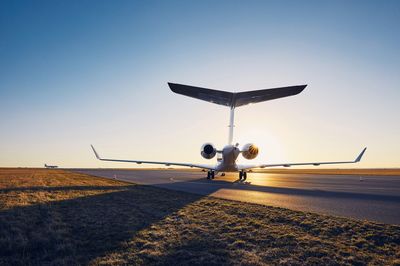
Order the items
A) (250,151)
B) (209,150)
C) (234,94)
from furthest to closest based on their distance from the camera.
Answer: (209,150), (250,151), (234,94)

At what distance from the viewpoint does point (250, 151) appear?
17.9 metres

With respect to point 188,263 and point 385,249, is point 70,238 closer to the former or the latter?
point 188,263

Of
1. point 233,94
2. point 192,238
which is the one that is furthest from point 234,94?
point 192,238

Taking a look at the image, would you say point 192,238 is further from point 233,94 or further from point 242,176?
point 242,176

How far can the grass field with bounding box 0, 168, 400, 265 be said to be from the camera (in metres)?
4.60

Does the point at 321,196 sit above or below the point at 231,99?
below

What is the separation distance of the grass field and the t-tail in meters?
6.74

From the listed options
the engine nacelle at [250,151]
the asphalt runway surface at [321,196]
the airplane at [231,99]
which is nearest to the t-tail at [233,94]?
the airplane at [231,99]

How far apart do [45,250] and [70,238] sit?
0.75 metres

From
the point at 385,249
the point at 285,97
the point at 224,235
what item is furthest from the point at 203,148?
the point at 385,249

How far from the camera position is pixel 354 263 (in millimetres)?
4277

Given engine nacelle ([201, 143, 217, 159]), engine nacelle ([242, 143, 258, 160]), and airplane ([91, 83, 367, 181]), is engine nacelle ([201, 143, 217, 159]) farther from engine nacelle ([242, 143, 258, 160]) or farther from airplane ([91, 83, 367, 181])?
engine nacelle ([242, 143, 258, 160])

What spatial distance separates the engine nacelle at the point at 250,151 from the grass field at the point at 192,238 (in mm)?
9052

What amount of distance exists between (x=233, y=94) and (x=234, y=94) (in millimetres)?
70
